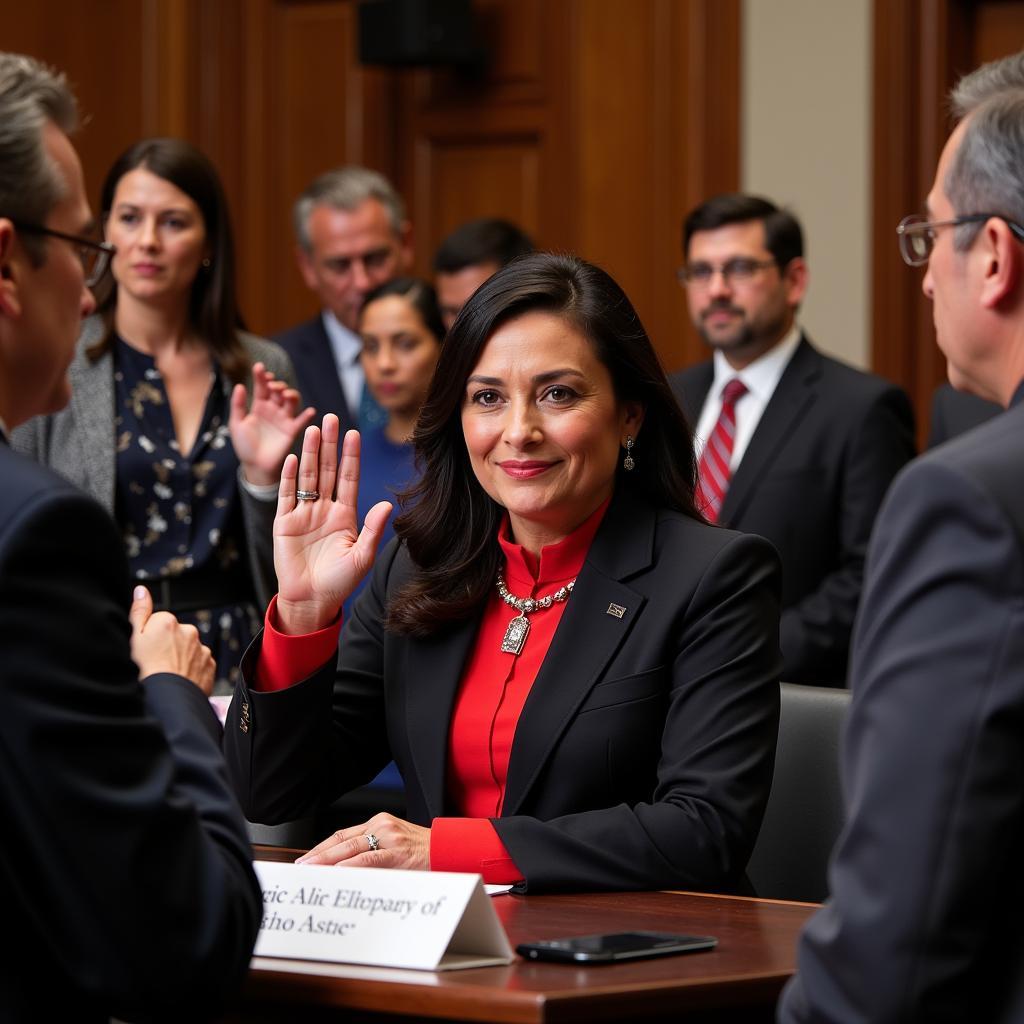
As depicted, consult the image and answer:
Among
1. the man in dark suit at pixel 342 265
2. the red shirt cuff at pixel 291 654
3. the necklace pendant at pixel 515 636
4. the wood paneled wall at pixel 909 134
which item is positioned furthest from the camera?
the wood paneled wall at pixel 909 134

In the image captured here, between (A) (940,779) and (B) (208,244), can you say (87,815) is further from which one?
(B) (208,244)

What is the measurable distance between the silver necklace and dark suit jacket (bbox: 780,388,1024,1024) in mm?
1159

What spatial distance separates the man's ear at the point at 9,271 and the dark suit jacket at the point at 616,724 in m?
0.92

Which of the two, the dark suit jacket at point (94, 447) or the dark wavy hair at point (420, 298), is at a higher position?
the dark wavy hair at point (420, 298)

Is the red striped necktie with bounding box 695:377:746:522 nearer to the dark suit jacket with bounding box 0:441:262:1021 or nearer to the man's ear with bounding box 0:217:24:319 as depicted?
the man's ear with bounding box 0:217:24:319

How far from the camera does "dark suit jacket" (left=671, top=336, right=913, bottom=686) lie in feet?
13.9

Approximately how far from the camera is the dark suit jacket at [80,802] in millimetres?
1471

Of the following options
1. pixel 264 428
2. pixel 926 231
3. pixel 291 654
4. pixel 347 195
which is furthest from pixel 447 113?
pixel 926 231

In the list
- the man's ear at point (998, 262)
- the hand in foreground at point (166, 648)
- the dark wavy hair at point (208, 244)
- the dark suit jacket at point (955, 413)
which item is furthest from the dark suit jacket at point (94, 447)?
the man's ear at point (998, 262)

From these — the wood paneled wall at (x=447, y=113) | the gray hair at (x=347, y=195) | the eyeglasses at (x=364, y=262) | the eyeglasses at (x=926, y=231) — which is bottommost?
the eyeglasses at (x=926, y=231)

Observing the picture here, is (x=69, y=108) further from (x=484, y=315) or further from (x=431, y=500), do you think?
(x=431, y=500)

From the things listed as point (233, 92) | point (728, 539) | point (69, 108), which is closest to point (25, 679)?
point (69, 108)

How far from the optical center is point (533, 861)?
2.23 m

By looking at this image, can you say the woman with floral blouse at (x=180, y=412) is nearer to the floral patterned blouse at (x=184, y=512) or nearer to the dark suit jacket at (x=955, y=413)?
the floral patterned blouse at (x=184, y=512)
